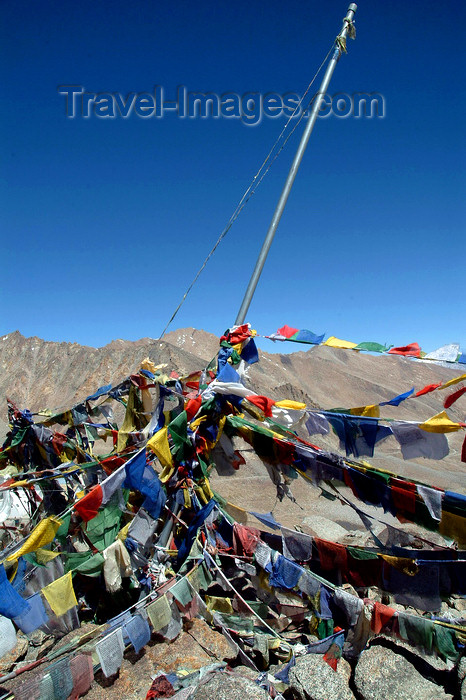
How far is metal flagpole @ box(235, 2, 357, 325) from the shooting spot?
24.6ft

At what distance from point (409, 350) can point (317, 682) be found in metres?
4.14

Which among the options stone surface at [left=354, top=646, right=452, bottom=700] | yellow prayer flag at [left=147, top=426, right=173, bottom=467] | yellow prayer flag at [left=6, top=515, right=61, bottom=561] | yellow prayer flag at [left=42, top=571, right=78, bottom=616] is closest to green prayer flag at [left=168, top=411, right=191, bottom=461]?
yellow prayer flag at [left=147, top=426, right=173, bottom=467]

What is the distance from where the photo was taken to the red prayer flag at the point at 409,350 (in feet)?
17.8

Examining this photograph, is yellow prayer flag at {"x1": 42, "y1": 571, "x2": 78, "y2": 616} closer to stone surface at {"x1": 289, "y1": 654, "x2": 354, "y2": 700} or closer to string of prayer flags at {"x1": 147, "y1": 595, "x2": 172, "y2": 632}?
string of prayer flags at {"x1": 147, "y1": 595, "x2": 172, "y2": 632}

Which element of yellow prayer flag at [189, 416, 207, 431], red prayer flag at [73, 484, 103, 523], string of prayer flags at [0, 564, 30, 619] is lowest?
string of prayer flags at [0, 564, 30, 619]

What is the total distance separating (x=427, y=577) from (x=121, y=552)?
3856 millimetres

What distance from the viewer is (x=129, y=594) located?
6.23 metres

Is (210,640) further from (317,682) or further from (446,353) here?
(446,353)

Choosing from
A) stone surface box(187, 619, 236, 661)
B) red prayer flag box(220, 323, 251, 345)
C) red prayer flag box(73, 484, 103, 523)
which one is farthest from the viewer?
red prayer flag box(220, 323, 251, 345)

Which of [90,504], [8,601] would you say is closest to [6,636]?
[8,601]

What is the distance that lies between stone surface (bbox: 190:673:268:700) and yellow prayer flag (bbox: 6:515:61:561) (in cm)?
220

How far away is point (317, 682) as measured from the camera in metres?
4.68

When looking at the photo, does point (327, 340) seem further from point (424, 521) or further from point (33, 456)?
point (33, 456)

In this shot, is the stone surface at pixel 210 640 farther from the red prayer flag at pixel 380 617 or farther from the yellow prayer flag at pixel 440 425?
the yellow prayer flag at pixel 440 425
